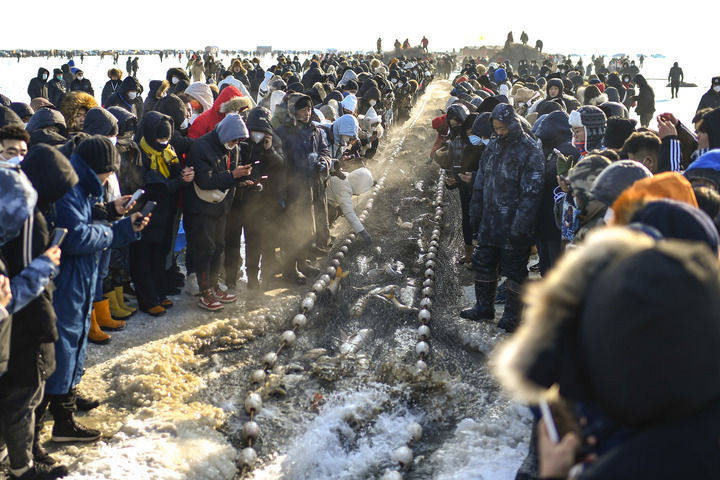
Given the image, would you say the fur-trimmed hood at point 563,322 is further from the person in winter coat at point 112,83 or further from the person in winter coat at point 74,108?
the person in winter coat at point 112,83

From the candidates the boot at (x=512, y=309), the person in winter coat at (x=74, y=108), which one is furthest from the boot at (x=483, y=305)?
the person in winter coat at (x=74, y=108)

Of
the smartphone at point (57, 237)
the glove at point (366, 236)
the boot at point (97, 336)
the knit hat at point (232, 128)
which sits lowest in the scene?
the boot at point (97, 336)

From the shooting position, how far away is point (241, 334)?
223 inches

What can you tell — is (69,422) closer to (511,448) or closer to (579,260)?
(511,448)

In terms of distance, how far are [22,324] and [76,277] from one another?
25.5 inches

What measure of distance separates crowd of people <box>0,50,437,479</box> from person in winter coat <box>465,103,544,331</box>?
205 centimetres

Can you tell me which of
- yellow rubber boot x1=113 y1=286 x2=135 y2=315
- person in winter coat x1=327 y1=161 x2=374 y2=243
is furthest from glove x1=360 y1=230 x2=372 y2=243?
yellow rubber boot x1=113 y1=286 x2=135 y2=315

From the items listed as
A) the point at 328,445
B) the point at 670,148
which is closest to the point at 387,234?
the point at 670,148

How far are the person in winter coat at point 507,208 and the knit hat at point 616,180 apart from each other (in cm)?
233

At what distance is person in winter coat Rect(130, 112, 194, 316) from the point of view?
5.58 meters

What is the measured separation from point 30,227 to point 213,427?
6.05 feet

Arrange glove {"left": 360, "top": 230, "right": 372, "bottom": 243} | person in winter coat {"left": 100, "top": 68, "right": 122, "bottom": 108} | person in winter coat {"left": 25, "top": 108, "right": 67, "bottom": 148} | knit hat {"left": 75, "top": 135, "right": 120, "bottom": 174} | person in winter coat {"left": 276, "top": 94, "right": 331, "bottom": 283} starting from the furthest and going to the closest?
person in winter coat {"left": 100, "top": 68, "right": 122, "bottom": 108} → glove {"left": 360, "top": 230, "right": 372, "bottom": 243} → person in winter coat {"left": 276, "top": 94, "right": 331, "bottom": 283} → person in winter coat {"left": 25, "top": 108, "right": 67, "bottom": 148} → knit hat {"left": 75, "top": 135, "right": 120, "bottom": 174}

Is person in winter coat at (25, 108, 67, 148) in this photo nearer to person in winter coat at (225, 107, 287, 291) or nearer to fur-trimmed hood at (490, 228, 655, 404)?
person in winter coat at (225, 107, 287, 291)

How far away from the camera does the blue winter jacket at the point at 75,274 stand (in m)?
3.67
